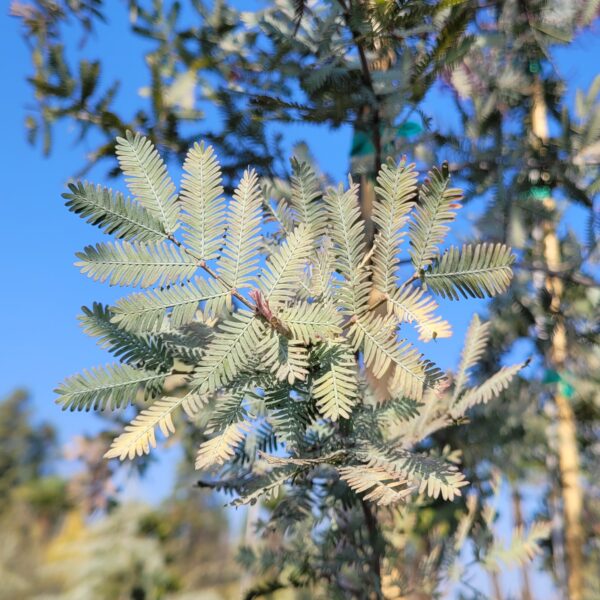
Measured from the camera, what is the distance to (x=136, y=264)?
1.18ft

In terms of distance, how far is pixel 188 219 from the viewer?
37cm

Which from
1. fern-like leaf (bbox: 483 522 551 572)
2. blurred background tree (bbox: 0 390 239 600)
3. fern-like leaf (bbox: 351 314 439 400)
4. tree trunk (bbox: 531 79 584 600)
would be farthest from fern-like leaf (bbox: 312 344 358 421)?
blurred background tree (bbox: 0 390 239 600)

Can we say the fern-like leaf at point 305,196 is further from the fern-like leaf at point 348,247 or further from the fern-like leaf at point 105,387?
the fern-like leaf at point 105,387

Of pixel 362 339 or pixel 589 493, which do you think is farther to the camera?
pixel 589 493

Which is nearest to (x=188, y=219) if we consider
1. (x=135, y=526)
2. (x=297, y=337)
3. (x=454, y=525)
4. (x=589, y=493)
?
(x=297, y=337)

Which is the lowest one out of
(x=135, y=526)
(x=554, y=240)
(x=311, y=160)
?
(x=135, y=526)

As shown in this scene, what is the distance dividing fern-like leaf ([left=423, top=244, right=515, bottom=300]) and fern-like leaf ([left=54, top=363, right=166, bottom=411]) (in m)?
0.21

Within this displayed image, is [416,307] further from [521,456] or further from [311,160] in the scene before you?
[521,456]

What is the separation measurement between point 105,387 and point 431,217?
0.80 ft

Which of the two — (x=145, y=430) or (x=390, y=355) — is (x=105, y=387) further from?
(x=390, y=355)

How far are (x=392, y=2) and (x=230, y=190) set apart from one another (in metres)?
0.41

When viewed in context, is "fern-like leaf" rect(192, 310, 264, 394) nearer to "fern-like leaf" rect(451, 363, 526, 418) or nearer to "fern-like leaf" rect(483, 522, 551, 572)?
"fern-like leaf" rect(451, 363, 526, 418)

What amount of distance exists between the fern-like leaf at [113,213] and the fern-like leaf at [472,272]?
184 mm

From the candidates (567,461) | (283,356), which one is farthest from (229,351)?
(567,461)
